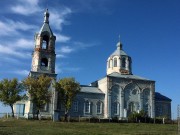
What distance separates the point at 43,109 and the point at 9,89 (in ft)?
22.2

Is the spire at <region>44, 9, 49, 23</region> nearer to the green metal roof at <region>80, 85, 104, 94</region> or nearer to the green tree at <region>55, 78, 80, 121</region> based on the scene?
the green metal roof at <region>80, 85, 104, 94</region>

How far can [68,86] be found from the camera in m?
44.9

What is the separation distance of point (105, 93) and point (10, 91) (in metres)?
16.7

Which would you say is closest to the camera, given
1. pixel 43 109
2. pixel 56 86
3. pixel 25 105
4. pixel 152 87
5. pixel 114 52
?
pixel 56 86

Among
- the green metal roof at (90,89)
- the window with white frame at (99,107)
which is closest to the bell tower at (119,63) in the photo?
the green metal roof at (90,89)

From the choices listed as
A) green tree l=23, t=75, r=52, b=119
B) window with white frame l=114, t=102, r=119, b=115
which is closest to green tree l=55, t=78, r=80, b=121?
green tree l=23, t=75, r=52, b=119

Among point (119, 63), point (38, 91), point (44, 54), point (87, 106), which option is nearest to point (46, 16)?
point (44, 54)

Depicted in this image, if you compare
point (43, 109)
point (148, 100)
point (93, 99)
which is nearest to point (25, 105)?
point (43, 109)

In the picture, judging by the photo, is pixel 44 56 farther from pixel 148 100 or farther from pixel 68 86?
pixel 148 100

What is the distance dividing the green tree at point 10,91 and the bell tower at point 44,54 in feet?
17.8

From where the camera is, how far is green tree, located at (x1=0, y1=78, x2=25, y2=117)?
45.1m

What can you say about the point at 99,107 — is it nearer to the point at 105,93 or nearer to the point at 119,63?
the point at 105,93

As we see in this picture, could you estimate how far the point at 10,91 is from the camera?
45.9m

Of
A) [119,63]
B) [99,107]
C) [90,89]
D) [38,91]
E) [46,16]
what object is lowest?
[99,107]
